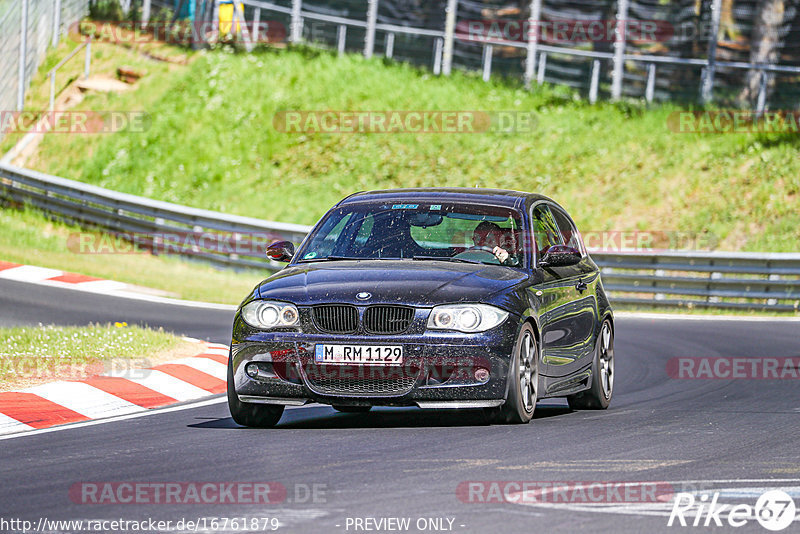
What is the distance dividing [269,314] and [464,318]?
1.25 meters

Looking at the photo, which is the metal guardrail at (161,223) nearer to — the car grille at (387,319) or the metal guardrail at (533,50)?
the metal guardrail at (533,50)

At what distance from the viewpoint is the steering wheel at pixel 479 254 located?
32.1 ft

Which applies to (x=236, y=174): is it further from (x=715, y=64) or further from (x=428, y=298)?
(x=428, y=298)

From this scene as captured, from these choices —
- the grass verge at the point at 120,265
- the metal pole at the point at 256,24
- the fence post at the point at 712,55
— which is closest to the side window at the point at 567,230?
the grass verge at the point at 120,265

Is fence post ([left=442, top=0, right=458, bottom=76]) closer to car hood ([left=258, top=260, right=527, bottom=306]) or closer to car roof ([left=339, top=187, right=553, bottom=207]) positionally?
car roof ([left=339, top=187, right=553, bottom=207])

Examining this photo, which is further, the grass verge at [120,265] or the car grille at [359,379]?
the grass verge at [120,265]

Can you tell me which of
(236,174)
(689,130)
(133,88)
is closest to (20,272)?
(236,174)

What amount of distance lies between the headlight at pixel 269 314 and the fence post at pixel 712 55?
2517cm

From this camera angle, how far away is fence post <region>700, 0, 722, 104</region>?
3241cm

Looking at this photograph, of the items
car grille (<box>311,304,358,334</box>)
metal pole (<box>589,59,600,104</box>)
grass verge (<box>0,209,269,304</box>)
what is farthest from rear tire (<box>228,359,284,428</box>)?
metal pole (<box>589,59,600,104</box>)

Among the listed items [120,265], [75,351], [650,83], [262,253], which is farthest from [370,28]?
[75,351]

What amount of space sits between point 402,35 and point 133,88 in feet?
22.9

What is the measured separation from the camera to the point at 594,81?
33.6 meters

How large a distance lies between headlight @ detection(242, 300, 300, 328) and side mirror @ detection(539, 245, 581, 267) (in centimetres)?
203
